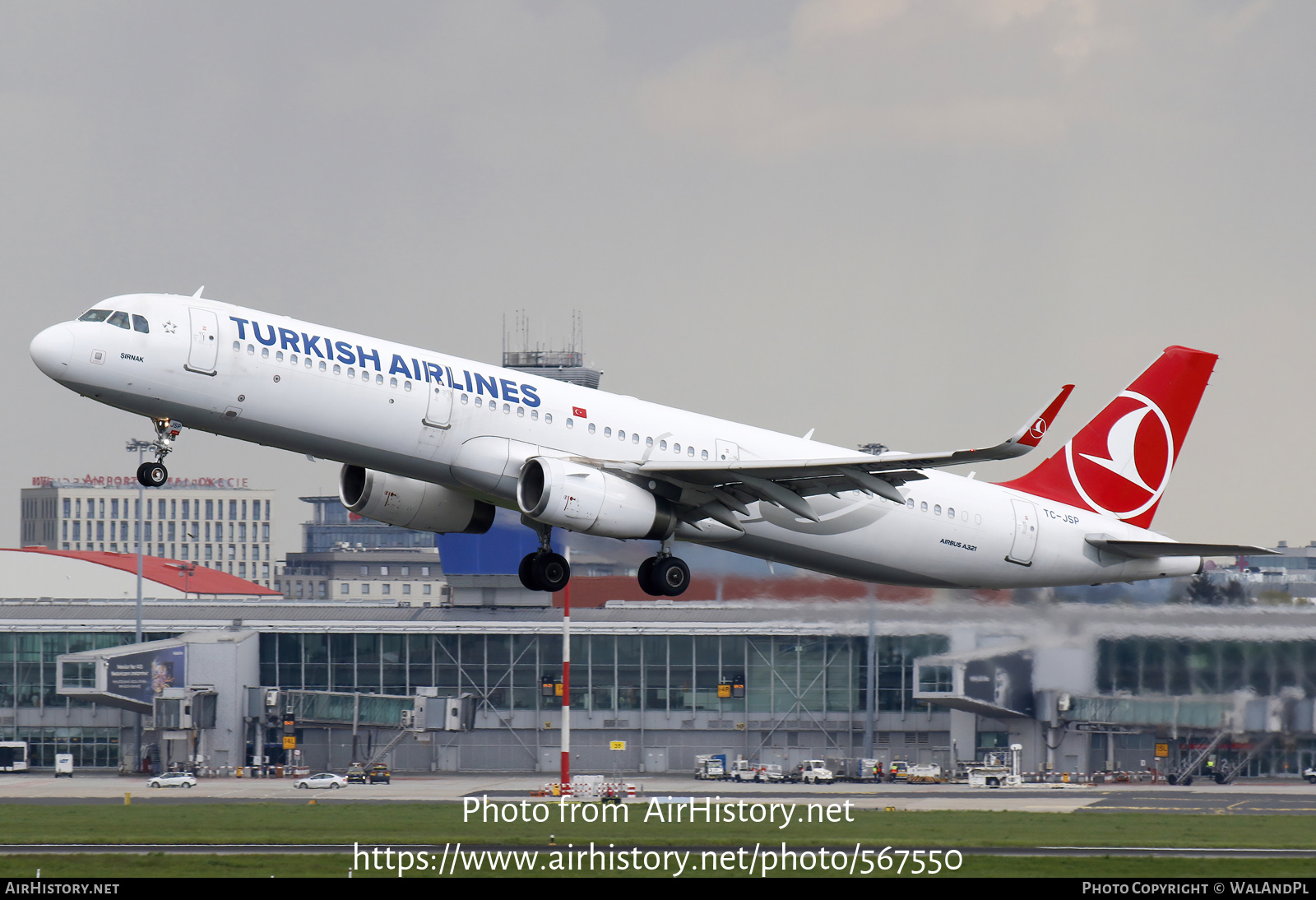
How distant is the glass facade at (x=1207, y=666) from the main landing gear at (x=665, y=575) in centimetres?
1808

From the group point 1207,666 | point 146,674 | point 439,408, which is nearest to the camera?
point 439,408

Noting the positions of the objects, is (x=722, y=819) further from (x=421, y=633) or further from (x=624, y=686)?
(x=421, y=633)

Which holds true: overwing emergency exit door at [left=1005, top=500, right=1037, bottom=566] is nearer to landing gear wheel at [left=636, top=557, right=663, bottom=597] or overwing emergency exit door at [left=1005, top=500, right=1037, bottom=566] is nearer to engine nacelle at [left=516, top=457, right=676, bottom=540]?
landing gear wheel at [left=636, top=557, right=663, bottom=597]

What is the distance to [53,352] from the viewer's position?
31.6 m

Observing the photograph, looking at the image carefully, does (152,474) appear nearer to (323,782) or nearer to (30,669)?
(323,782)

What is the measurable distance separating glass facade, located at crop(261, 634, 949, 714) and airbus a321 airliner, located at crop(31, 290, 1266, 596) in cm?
3067

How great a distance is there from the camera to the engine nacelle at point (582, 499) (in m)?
34.9

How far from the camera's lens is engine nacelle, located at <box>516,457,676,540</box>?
3488 centimetres

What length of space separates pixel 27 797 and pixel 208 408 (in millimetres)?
39860

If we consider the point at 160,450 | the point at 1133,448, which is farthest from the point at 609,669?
the point at 160,450

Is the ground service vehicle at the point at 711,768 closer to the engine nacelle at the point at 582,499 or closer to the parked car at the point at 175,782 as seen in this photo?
the parked car at the point at 175,782

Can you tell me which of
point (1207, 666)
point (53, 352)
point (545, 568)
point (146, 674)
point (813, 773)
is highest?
point (53, 352)

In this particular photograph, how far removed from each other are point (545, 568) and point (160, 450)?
9533 mm

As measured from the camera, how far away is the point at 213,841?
154 feet
